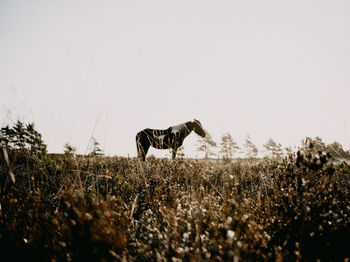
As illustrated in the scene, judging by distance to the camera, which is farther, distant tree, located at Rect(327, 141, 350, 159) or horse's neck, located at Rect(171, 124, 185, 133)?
horse's neck, located at Rect(171, 124, 185, 133)

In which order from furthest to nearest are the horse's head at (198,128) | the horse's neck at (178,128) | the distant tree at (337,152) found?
1. the horse's head at (198,128)
2. the horse's neck at (178,128)
3. the distant tree at (337,152)

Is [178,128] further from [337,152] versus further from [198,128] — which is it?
[337,152]

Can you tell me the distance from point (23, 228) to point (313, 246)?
2.92 m

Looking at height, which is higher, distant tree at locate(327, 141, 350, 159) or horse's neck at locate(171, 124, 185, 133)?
horse's neck at locate(171, 124, 185, 133)

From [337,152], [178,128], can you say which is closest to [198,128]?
[178,128]

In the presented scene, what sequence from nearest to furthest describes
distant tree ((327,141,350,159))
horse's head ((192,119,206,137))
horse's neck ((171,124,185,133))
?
distant tree ((327,141,350,159)) → horse's neck ((171,124,185,133)) → horse's head ((192,119,206,137))

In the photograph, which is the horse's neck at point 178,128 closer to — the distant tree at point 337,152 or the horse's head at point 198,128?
the horse's head at point 198,128

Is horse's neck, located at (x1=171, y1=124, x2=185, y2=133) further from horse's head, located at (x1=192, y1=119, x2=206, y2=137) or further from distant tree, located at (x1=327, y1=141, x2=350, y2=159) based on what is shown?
distant tree, located at (x1=327, y1=141, x2=350, y2=159)

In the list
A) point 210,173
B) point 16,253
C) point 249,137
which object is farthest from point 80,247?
point 249,137

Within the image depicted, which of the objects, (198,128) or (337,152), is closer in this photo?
(337,152)

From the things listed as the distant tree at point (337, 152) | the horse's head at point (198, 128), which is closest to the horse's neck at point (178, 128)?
the horse's head at point (198, 128)

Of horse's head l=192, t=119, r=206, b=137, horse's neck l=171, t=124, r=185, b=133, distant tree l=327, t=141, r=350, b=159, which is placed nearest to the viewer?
distant tree l=327, t=141, r=350, b=159

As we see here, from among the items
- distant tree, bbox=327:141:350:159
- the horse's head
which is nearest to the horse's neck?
the horse's head

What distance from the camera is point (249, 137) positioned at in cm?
3509
